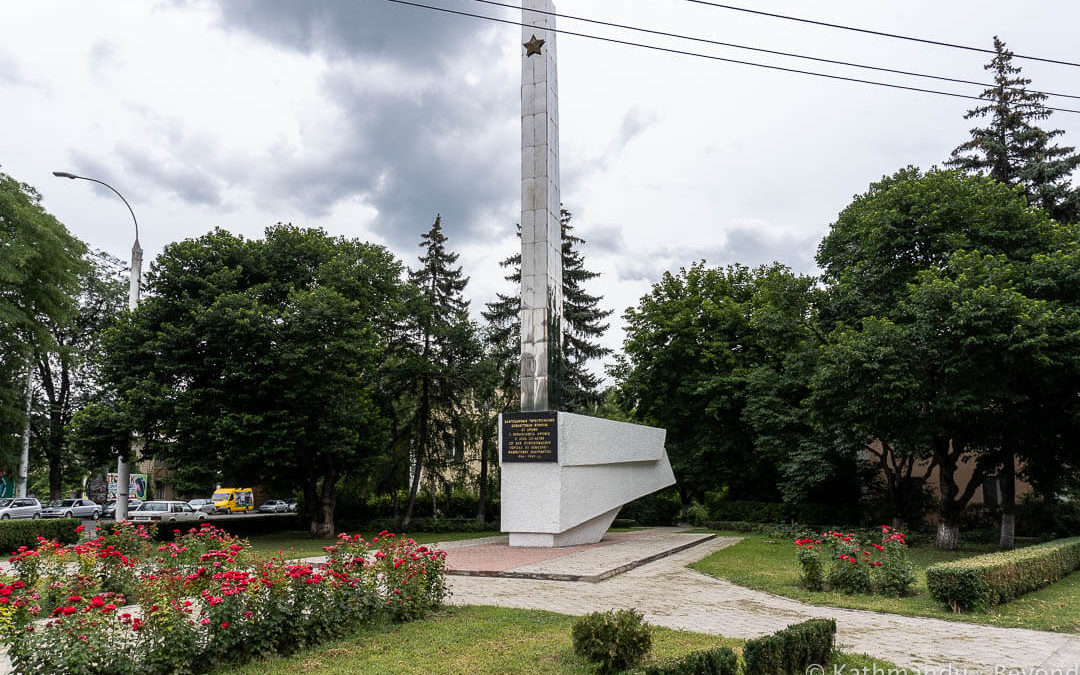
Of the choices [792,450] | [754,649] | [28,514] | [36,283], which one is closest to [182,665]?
[754,649]

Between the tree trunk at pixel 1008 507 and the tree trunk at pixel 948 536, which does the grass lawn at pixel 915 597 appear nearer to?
the tree trunk at pixel 948 536

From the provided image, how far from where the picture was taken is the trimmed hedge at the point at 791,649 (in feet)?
18.9

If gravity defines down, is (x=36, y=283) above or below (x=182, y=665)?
above

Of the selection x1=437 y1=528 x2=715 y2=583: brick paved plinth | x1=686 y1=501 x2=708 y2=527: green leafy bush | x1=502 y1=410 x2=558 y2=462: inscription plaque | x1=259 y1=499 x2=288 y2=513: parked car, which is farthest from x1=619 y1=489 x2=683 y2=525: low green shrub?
x1=259 y1=499 x2=288 y2=513: parked car

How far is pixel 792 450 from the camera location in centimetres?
2553

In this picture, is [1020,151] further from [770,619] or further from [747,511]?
[770,619]

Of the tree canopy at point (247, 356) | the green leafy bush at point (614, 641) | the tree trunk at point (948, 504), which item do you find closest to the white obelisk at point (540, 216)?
the tree canopy at point (247, 356)

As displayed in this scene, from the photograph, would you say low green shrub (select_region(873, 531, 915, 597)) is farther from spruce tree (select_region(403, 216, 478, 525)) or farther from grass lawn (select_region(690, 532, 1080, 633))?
spruce tree (select_region(403, 216, 478, 525))

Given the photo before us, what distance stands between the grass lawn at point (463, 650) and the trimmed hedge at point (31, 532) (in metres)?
17.1

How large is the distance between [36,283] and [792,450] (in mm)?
28737

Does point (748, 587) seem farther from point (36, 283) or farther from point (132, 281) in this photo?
point (36, 283)

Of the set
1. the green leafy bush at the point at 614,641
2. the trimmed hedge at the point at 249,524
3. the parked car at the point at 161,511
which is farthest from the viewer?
the parked car at the point at 161,511

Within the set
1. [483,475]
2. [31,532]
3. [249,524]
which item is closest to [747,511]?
[483,475]

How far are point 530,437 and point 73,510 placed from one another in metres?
29.3
